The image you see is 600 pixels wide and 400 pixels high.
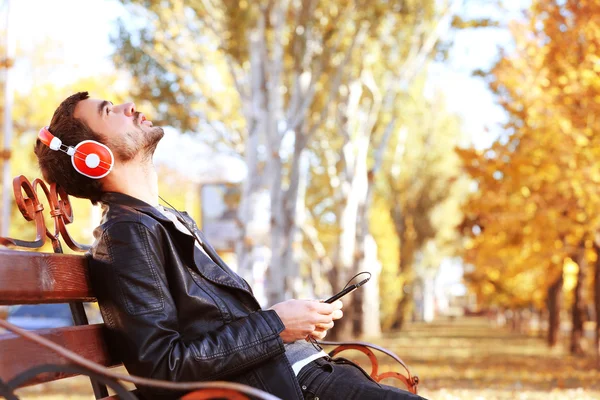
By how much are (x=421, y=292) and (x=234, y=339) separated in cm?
6416

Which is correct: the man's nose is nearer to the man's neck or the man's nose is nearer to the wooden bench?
the man's neck

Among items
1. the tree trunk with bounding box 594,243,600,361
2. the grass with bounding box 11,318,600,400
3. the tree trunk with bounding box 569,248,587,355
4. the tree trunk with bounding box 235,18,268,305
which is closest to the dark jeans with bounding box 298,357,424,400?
the grass with bounding box 11,318,600,400

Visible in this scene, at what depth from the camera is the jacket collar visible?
11.0ft

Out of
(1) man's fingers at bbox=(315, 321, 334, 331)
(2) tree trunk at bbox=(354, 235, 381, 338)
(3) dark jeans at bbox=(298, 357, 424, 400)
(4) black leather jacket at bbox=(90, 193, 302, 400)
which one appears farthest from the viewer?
(2) tree trunk at bbox=(354, 235, 381, 338)

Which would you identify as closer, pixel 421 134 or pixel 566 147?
pixel 566 147

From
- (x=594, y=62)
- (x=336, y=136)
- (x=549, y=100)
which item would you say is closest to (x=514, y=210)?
(x=549, y=100)

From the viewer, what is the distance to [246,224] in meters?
17.6

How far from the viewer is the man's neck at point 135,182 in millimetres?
3553

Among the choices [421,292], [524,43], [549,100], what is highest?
[524,43]

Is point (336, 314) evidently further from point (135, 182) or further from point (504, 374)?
point (504, 374)

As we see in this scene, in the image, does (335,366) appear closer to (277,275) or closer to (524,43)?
(277,275)

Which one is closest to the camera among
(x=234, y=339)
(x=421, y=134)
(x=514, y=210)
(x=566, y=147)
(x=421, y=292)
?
(x=234, y=339)

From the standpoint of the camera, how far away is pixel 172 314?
318cm

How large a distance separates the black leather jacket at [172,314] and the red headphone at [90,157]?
0.14 m
